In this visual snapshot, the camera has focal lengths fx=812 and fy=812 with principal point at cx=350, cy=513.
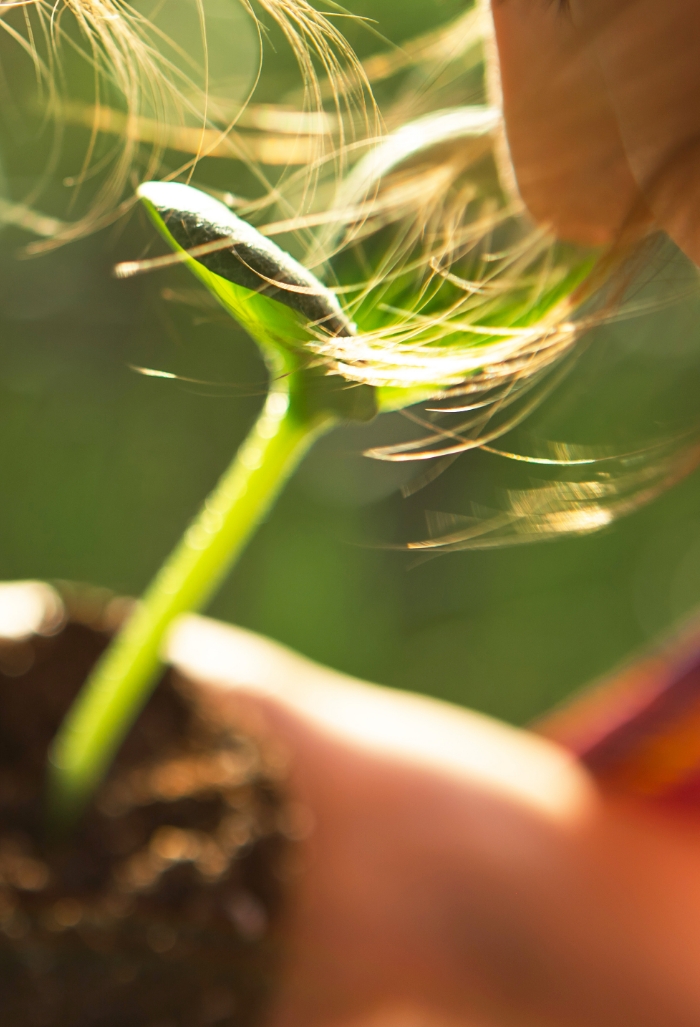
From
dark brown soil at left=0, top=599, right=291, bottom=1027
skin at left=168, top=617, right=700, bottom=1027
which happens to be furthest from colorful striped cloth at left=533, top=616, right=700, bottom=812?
dark brown soil at left=0, top=599, right=291, bottom=1027

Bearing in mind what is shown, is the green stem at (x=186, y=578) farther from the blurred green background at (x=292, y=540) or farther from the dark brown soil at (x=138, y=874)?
the blurred green background at (x=292, y=540)

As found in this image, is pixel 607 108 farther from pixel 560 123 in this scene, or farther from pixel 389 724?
pixel 389 724

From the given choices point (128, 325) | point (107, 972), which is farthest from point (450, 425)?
point (128, 325)

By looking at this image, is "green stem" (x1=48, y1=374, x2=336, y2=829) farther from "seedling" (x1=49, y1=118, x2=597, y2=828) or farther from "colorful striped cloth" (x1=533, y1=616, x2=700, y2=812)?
"colorful striped cloth" (x1=533, y1=616, x2=700, y2=812)

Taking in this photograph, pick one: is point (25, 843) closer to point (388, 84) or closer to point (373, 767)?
point (373, 767)

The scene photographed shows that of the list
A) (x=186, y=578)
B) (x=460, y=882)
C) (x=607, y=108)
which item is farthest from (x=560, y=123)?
(x=460, y=882)

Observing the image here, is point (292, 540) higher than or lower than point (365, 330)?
higher
